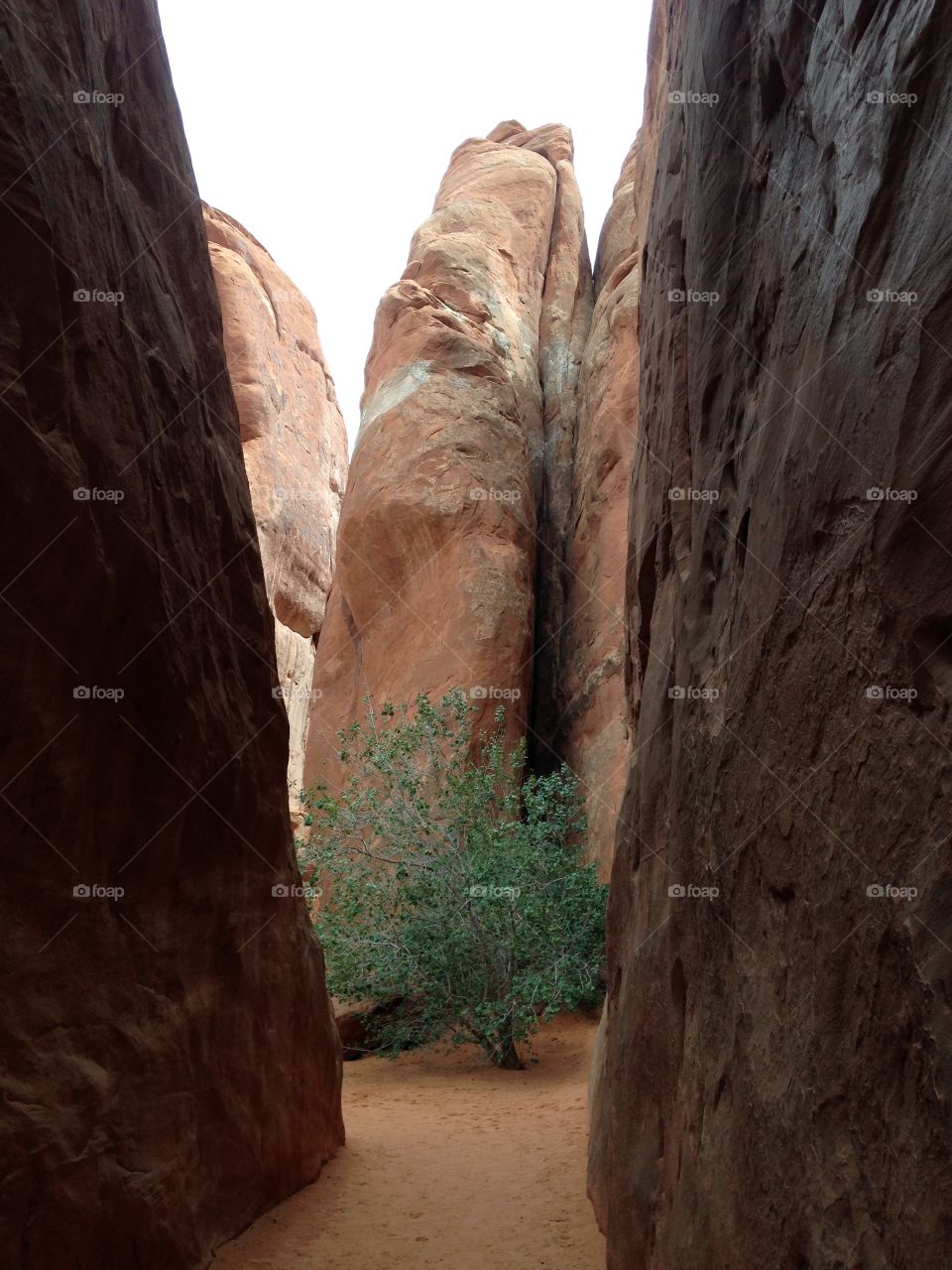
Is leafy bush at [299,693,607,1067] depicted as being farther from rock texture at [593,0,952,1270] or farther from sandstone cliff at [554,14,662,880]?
rock texture at [593,0,952,1270]

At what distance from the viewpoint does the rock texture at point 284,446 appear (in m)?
25.3

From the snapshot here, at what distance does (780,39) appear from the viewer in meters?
4.96

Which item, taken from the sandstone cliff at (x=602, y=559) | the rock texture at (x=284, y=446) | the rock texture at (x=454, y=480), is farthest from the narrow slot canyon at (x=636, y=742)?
the rock texture at (x=284, y=446)

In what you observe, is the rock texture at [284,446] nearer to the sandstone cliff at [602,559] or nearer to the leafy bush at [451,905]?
the sandstone cliff at [602,559]

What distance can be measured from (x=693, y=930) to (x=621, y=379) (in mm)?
15898

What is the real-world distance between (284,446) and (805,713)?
24525 mm

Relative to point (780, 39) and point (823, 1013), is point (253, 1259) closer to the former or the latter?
point (823, 1013)

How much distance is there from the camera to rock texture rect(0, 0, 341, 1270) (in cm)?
432

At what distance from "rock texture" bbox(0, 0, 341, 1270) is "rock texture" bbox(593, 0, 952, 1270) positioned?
2257mm

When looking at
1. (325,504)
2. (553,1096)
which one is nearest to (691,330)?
(553,1096)

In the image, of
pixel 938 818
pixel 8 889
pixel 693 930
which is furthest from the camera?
pixel 693 930

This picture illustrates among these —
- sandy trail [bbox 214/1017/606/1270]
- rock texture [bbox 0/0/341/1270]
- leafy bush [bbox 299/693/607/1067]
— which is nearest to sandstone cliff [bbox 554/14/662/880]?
leafy bush [bbox 299/693/607/1067]

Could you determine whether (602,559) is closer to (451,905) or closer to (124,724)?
(451,905)

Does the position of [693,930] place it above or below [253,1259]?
above
